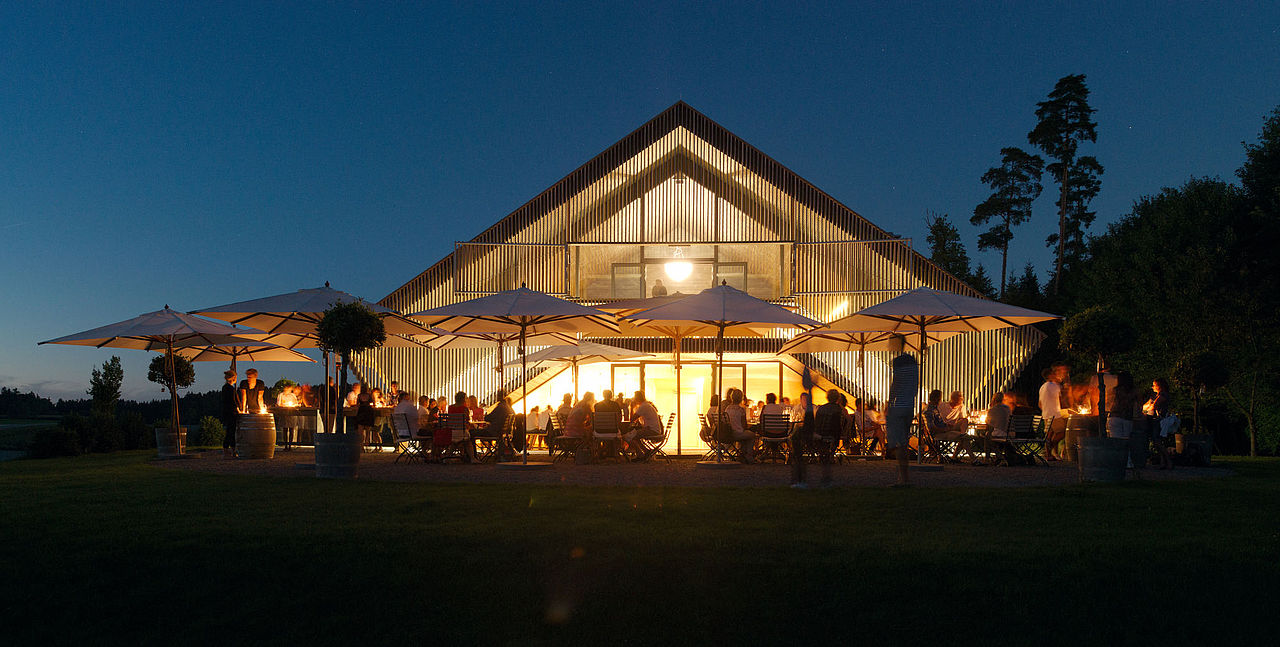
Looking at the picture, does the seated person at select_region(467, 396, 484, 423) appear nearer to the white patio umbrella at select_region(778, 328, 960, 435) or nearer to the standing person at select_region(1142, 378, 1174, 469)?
the white patio umbrella at select_region(778, 328, 960, 435)

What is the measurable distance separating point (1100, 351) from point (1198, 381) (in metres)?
4.53

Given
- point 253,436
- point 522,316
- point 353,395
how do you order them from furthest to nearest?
point 353,395 < point 253,436 < point 522,316

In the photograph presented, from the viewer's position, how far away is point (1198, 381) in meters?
15.5

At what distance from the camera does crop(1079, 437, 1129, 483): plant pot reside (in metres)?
11.5

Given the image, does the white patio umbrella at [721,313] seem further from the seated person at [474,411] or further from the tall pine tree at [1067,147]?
the tall pine tree at [1067,147]

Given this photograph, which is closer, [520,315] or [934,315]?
[934,315]

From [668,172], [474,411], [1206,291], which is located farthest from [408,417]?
[1206,291]

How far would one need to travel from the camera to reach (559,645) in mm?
5004

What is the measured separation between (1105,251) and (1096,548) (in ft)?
102

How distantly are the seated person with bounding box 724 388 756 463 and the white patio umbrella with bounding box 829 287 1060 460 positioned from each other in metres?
1.90

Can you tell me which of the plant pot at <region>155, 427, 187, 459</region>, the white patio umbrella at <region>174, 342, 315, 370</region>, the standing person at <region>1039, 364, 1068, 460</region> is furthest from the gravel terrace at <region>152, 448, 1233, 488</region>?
the white patio umbrella at <region>174, 342, 315, 370</region>

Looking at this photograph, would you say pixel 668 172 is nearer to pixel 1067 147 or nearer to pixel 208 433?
pixel 208 433

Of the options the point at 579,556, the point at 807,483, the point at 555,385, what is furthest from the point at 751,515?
the point at 555,385

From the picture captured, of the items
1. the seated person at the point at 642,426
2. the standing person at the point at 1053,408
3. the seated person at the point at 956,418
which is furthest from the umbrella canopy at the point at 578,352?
the standing person at the point at 1053,408
